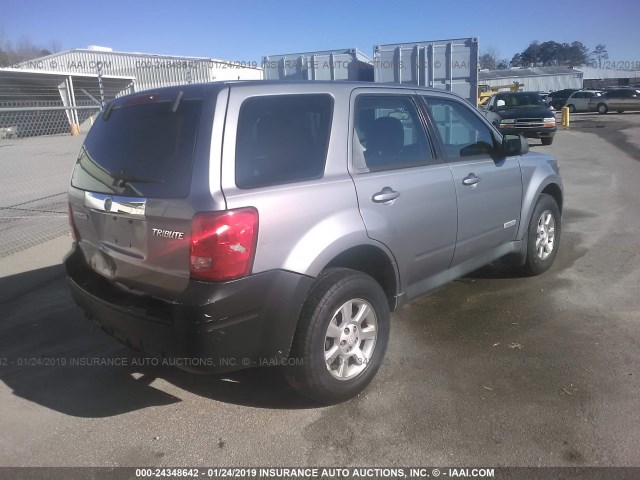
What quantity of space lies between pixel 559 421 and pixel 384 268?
4.30 feet

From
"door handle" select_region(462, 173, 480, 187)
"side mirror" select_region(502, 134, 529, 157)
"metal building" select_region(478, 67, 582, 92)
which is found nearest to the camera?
"door handle" select_region(462, 173, 480, 187)

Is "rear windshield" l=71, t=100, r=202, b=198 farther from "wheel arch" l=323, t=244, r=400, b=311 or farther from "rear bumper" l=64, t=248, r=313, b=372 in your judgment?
"wheel arch" l=323, t=244, r=400, b=311

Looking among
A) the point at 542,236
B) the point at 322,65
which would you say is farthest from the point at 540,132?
the point at 542,236

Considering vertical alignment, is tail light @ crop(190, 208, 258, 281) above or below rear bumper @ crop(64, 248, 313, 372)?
above

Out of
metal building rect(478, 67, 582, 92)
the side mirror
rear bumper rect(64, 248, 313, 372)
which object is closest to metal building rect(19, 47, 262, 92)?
the side mirror

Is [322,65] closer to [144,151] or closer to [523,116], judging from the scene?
[523,116]

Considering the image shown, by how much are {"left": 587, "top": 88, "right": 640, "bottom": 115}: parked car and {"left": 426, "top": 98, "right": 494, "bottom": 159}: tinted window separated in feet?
123

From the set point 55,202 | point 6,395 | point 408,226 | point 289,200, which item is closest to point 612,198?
point 408,226

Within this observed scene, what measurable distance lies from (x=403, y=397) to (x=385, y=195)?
1.24m

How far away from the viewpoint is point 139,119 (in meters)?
2.97

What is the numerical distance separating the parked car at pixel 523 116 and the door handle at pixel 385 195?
14.0 meters

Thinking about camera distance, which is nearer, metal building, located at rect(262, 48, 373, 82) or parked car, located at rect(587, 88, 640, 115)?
metal building, located at rect(262, 48, 373, 82)

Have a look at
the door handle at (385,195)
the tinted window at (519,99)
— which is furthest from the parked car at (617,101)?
the door handle at (385,195)

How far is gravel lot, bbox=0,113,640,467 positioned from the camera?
2.68 metres
